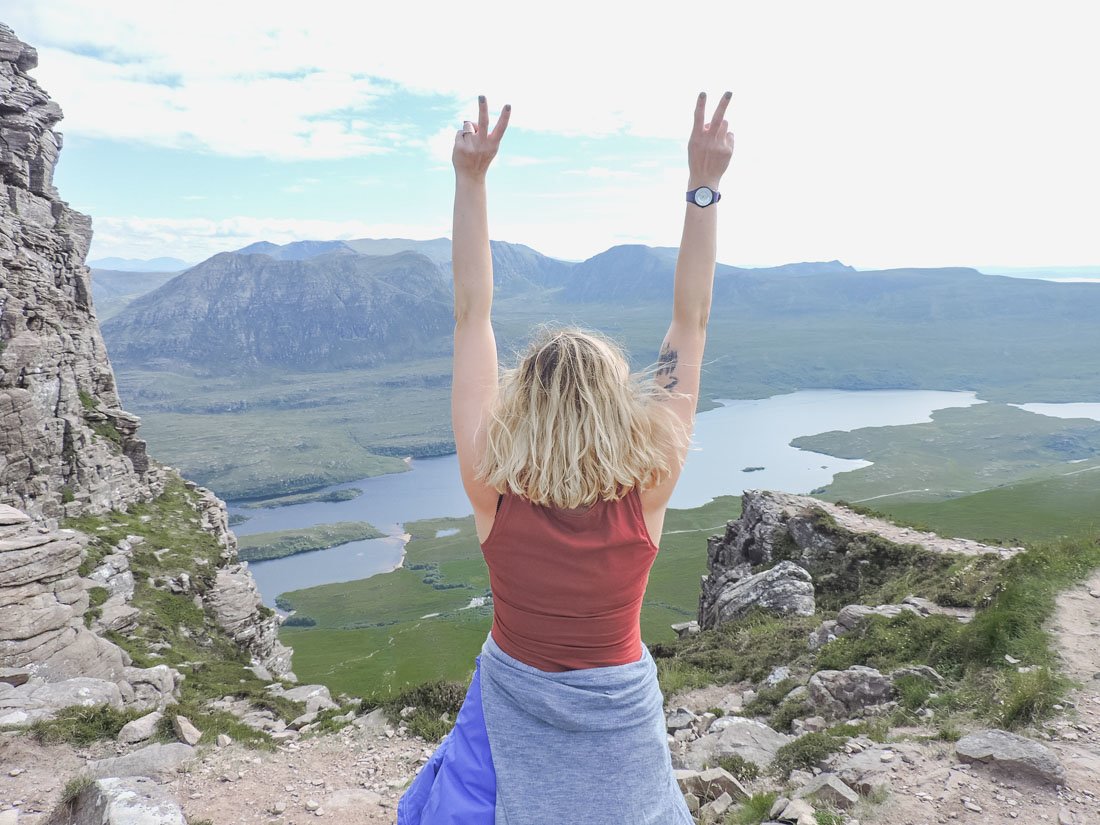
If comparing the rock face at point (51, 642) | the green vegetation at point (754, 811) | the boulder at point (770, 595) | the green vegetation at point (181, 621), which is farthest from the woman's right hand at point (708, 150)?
the boulder at point (770, 595)

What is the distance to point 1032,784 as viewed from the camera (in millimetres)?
7227

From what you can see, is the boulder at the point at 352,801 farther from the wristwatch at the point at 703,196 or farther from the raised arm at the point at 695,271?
the wristwatch at the point at 703,196

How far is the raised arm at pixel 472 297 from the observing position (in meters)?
3.24

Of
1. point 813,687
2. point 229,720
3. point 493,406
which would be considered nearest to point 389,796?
point 229,720

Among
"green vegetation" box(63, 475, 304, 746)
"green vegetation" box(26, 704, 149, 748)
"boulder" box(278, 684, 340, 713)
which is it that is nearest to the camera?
"green vegetation" box(26, 704, 149, 748)

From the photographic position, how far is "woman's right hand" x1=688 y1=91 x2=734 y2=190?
354cm

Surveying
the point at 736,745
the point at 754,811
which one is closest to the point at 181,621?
the point at 736,745

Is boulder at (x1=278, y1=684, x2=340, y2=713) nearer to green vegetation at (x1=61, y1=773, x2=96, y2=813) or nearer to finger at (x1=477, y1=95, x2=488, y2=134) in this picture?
green vegetation at (x1=61, y1=773, x2=96, y2=813)

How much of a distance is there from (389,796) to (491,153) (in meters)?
9.51

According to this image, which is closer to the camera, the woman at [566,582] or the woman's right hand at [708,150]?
the woman at [566,582]

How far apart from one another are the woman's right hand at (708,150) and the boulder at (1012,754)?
7.83 m

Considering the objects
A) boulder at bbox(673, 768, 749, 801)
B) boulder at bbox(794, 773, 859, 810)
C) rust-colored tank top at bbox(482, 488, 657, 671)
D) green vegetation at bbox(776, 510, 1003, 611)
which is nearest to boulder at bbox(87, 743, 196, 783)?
boulder at bbox(673, 768, 749, 801)

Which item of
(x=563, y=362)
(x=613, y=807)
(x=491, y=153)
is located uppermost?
(x=491, y=153)

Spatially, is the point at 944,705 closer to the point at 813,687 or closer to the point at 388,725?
the point at 813,687
